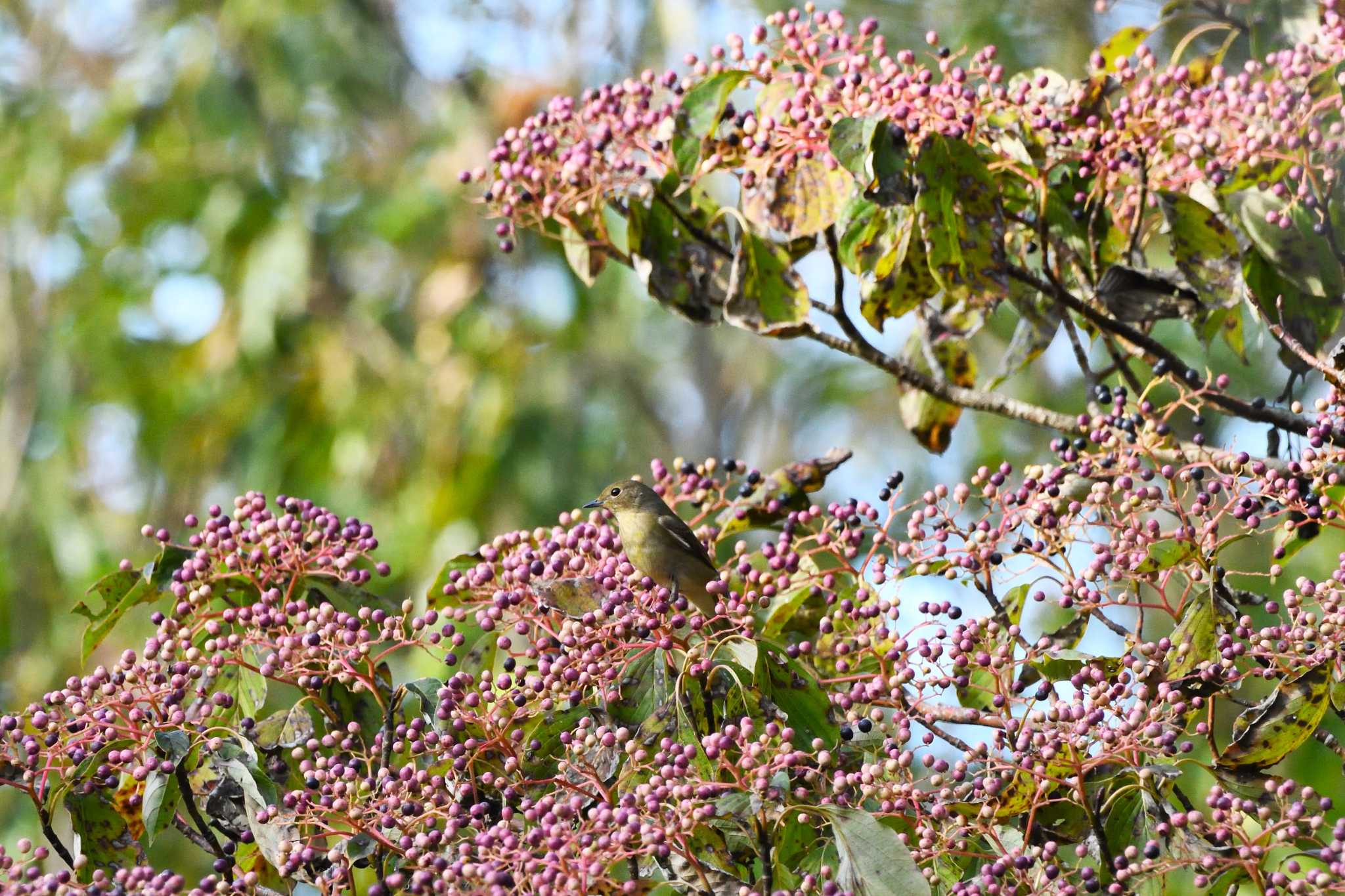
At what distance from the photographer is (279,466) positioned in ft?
38.1

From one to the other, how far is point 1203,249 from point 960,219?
0.46 m

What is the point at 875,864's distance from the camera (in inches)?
66.9

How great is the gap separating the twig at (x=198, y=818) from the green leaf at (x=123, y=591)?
0.33 meters

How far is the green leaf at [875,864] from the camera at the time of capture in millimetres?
1688

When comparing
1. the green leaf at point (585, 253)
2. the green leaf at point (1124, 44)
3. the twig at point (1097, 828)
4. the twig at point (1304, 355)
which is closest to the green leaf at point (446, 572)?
the green leaf at point (585, 253)

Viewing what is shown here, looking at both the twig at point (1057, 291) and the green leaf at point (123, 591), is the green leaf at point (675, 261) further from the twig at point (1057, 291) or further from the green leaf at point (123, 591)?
the green leaf at point (123, 591)

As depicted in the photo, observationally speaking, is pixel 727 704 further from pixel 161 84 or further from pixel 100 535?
pixel 161 84

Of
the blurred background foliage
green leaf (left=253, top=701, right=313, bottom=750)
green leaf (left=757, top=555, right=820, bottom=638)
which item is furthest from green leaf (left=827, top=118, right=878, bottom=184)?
the blurred background foliage

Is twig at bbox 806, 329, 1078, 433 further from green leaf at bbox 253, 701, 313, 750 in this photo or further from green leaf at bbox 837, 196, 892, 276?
green leaf at bbox 253, 701, 313, 750

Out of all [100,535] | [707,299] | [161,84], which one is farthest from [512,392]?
[707,299]

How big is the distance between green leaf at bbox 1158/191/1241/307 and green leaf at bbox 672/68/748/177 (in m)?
0.73

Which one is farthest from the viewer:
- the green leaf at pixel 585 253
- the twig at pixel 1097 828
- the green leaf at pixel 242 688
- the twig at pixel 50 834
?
the green leaf at pixel 585 253

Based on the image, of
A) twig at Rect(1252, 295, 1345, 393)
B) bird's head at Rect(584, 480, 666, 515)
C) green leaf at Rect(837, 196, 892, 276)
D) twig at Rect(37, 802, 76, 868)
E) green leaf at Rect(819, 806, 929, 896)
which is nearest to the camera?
green leaf at Rect(819, 806, 929, 896)

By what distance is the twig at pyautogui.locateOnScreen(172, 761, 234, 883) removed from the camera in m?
1.99
